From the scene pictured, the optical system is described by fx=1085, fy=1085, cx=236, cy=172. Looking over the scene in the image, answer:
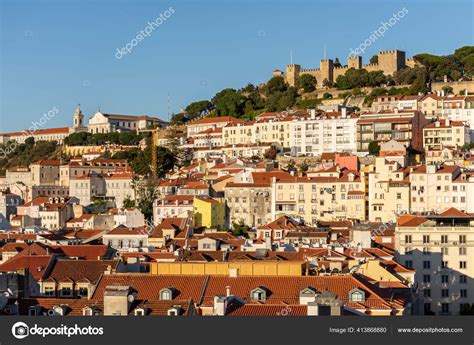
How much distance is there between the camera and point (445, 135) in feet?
213

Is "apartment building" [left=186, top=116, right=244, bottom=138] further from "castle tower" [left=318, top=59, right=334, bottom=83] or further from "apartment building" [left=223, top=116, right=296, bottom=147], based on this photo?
Result: "castle tower" [left=318, top=59, right=334, bottom=83]

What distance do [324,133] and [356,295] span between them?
5109 centimetres

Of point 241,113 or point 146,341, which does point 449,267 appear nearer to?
point 146,341

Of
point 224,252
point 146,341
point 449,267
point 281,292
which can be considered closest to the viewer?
point 146,341

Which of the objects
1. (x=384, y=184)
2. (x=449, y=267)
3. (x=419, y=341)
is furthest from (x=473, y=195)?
(x=419, y=341)

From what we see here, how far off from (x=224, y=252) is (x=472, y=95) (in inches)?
1789

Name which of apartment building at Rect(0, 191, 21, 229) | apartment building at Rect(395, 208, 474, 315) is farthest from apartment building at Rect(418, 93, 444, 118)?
apartment building at Rect(395, 208, 474, 315)

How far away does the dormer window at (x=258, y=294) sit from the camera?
63.6 feet

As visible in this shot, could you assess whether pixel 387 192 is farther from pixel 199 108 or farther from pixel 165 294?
pixel 199 108

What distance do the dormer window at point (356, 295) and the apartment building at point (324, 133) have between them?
49.0 m

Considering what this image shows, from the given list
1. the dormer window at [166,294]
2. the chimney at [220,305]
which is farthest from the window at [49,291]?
the chimney at [220,305]

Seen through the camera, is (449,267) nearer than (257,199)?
Yes

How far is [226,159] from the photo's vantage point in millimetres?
72062

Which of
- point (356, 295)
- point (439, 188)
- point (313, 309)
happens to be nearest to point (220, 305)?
point (313, 309)
